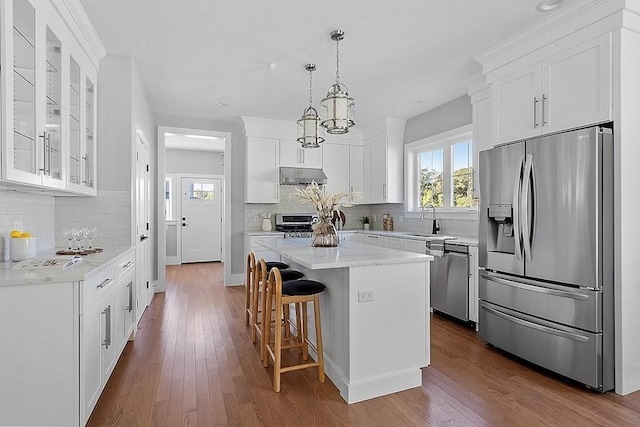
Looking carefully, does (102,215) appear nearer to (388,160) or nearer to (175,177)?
(388,160)

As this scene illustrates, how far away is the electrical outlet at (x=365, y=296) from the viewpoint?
2.31 metres

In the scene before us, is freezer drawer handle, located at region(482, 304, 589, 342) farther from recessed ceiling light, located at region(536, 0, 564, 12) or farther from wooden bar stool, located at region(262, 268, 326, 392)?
recessed ceiling light, located at region(536, 0, 564, 12)

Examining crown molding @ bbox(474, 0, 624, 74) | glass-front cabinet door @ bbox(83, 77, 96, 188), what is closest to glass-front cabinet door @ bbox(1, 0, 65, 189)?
glass-front cabinet door @ bbox(83, 77, 96, 188)

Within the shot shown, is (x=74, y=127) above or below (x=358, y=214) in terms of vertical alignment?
above

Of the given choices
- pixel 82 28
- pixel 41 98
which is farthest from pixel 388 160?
pixel 41 98

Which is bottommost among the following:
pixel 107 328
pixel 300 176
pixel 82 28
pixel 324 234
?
pixel 107 328

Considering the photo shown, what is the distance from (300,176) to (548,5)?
387 cm

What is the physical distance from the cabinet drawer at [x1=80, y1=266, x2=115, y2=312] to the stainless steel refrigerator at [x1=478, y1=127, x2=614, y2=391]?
2.90m

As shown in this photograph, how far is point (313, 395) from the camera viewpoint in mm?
2330

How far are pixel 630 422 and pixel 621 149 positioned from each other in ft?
5.39

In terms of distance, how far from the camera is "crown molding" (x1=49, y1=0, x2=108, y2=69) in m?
2.39

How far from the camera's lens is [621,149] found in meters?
2.36

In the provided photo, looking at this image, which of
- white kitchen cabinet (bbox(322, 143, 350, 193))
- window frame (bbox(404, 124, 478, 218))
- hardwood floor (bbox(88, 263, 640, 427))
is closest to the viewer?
hardwood floor (bbox(88, 263, 640, 427))

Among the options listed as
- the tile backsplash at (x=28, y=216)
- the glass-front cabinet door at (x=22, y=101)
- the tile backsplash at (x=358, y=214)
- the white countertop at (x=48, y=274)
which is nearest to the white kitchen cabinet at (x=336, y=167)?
the tile backsplash at (x=358, y=214)
